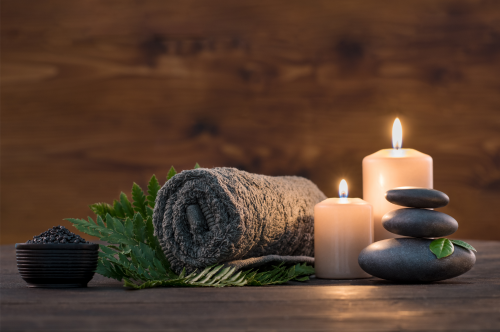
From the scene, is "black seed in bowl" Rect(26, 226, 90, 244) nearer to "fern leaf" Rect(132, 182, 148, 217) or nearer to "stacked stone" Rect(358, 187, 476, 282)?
"fern leaf" Rect(132, 182, 148, 217)

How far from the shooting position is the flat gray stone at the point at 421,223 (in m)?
0.60

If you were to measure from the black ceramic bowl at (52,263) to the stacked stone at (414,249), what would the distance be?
0.32 meters

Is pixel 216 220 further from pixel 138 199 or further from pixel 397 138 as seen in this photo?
pixel 397 138

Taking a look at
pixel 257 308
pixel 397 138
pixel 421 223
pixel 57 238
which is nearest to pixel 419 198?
pixel 421 223

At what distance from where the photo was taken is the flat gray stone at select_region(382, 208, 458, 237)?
0.60 meters

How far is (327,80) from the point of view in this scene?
4.43 feet

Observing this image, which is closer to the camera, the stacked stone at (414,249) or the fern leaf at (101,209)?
the stacked stone at (414,249)

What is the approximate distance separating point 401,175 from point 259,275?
25cm

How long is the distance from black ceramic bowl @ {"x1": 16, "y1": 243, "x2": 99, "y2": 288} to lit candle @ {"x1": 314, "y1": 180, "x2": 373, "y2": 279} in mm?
297

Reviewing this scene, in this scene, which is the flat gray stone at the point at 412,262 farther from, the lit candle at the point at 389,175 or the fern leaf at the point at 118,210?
the fern leaf at the point at 118,210

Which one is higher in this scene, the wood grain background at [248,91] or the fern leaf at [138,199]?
the wood grain background at [248,91]


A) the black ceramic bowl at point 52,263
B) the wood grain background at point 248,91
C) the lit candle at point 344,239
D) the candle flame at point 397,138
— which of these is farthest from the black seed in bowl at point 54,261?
the wood grain background at point 248,91

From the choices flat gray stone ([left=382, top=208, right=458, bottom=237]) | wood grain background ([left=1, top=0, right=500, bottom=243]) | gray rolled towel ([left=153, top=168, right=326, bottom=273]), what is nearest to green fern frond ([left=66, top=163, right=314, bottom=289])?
gray rolled towel ([left=153, top=168, right=326, bottom=273])

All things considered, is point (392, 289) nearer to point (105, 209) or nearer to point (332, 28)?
point (105, 209)
